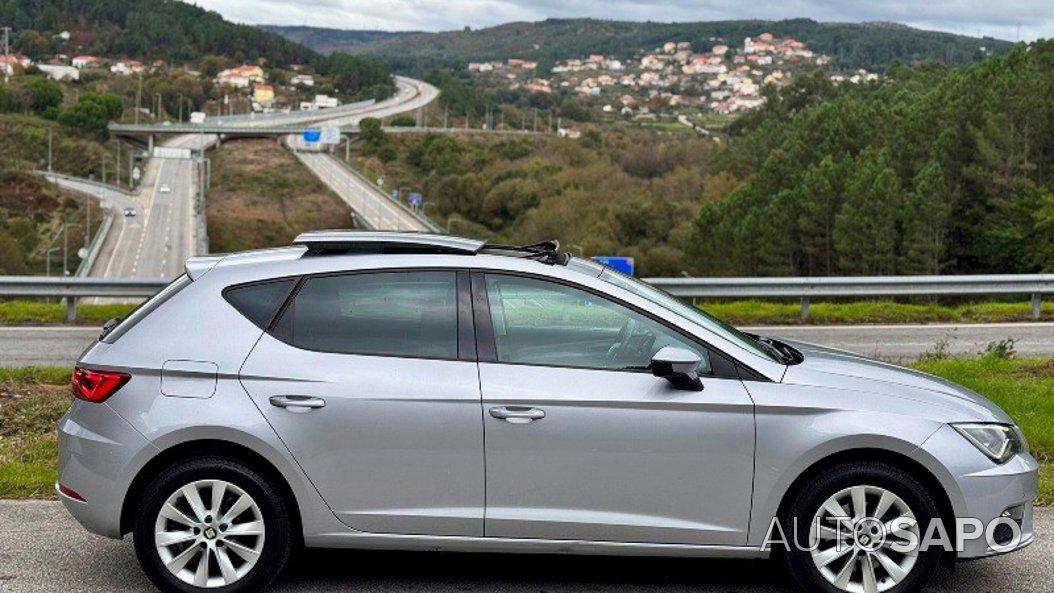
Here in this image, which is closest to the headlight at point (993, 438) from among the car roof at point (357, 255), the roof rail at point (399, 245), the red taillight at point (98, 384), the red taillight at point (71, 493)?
the car roof at point (357, 255)

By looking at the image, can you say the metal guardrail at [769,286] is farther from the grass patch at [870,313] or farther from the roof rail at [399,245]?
the roof rail at [399,245]

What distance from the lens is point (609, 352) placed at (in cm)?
543

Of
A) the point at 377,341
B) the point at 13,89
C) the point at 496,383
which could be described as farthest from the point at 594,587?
the point at 13,89

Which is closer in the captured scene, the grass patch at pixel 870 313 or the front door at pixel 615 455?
the front door at pixel 615 455

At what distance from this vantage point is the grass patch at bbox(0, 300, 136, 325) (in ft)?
61.5

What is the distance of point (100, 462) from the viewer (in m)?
5.36

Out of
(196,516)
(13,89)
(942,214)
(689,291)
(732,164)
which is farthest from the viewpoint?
(13,89)

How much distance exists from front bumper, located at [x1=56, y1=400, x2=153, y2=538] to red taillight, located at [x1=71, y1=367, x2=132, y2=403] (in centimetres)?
3

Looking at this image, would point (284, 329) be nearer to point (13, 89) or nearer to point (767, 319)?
point (767, 319)

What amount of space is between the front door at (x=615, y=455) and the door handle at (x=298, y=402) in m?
0.66

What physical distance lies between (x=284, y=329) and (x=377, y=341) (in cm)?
38

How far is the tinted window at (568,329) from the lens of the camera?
17.8 feet

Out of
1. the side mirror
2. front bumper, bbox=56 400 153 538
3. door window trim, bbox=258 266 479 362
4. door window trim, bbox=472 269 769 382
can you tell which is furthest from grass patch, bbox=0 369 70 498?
the side mirror

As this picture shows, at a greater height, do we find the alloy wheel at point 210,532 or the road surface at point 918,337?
the alloy wheel at point 210,532
